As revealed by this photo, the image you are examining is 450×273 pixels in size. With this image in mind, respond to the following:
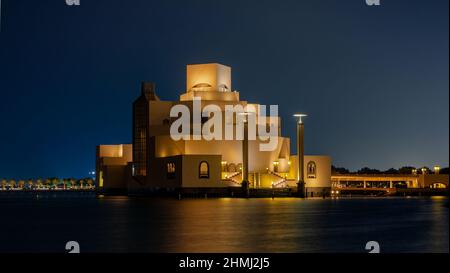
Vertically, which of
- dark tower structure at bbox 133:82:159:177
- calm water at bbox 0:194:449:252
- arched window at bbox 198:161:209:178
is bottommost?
calm water at bbox 0:194:449:252

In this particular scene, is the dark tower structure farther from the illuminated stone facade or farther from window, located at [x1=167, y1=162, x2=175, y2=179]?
window, located at [x1=167, y1=162, x2=175, y2=179]

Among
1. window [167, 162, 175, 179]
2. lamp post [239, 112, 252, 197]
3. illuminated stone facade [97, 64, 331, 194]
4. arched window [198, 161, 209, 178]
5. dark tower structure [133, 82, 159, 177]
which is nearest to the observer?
arched window [198, 161, 209, 178]

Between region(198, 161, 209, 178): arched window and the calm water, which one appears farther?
region(198, 161, 209, 178): arched window

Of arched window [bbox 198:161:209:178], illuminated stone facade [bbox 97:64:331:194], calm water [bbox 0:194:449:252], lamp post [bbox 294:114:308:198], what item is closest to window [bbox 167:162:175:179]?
illuminated stone facade [bbox 97:64:331:194]

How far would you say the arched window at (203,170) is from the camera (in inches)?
3684

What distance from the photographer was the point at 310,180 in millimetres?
103250

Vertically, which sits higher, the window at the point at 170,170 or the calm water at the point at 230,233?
the window at the point at 170,170

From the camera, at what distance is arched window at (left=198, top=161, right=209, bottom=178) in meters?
93.6

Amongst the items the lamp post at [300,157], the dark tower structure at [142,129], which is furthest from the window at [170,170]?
the lamp post at [300,157]

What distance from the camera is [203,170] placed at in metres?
93.9

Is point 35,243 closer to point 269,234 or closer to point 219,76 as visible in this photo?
point 269,234

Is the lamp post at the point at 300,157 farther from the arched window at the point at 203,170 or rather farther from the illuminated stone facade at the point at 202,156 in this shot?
the arched window at the point at 203,170
